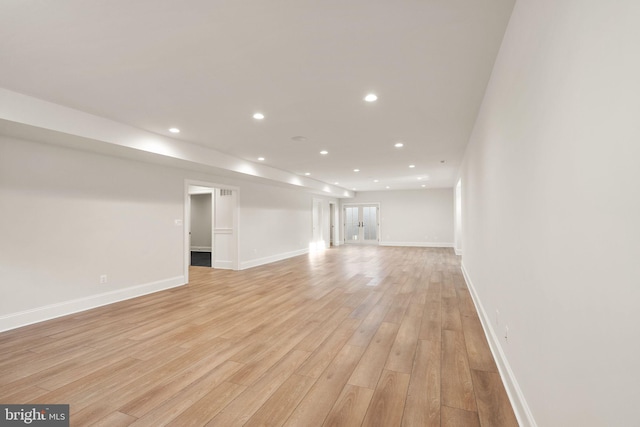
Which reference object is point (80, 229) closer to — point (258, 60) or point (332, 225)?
point (258, 60)

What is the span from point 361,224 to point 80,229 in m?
11.2

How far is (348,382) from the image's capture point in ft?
7.47

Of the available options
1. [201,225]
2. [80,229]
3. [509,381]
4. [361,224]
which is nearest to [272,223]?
[201,225]

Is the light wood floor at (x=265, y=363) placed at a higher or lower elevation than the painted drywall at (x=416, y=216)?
lower

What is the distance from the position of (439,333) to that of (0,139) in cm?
547

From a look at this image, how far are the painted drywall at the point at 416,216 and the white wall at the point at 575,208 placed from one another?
11.0 m

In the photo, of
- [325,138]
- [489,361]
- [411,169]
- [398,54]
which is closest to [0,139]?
[325,138]

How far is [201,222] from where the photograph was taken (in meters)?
11.3

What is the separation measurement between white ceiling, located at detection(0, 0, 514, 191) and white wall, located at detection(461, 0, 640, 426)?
0.62 meters

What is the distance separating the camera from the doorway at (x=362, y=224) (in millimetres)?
13719

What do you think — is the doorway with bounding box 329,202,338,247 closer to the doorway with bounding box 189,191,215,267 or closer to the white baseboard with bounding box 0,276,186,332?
the doorway with bounding box 189,191,215,267

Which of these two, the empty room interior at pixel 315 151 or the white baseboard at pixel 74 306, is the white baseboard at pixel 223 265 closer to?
the empty room interior at pixel 315 151

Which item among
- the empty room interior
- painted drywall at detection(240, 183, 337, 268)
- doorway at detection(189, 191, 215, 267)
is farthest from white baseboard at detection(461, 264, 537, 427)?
doorway at detection(189, 191, 215, 267)
